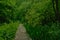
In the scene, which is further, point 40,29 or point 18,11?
point 18,11

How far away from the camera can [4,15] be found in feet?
89.4

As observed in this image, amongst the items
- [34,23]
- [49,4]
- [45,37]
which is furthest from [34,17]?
A: [45,37]

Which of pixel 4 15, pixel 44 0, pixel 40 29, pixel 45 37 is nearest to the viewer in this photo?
pixel 45 37

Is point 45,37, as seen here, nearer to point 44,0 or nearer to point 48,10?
point 48,10

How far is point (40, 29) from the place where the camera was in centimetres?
1970

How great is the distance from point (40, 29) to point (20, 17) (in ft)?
133

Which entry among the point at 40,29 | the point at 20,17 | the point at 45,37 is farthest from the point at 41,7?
the point at 20,17

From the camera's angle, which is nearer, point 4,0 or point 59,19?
point 59,19

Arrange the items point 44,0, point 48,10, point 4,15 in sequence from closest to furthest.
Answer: point 48,10, point 44,0, point 4,15

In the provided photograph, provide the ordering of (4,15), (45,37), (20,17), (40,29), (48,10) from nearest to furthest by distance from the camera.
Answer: (45,37) < (40,29) < (48,10) < (4,15) < (20,17)

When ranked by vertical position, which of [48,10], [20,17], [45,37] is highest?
[48,10]

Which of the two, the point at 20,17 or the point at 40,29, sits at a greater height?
the point at 40,29

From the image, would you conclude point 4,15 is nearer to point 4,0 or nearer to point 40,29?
point 4,0

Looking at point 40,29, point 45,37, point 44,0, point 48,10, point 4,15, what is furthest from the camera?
point 4,15
